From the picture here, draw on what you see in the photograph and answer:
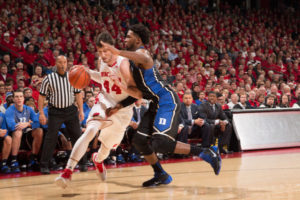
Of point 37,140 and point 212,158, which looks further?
point 37,140

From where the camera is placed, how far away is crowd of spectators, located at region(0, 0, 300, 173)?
32.4ft

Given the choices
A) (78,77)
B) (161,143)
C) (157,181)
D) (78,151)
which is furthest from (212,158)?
(78,77)

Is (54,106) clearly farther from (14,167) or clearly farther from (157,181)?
(157,181)

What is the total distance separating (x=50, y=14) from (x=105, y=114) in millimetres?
8308

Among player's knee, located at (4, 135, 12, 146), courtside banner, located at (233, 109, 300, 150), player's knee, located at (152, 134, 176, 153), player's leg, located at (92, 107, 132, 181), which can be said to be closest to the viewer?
player's knee, located at (152, 134, 176, 153)

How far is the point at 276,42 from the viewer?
17.6 metres

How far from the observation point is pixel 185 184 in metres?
4.92

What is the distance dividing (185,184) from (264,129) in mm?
4551

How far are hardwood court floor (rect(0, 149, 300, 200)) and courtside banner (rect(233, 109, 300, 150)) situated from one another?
203 centimetres

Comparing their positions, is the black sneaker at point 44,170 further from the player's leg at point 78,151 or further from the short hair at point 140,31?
the short hair at point 140,31

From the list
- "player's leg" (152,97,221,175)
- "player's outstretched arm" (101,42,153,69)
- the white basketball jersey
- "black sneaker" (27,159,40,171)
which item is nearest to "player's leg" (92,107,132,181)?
the white basketball jersey

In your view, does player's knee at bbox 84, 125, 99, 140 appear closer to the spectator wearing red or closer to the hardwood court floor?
the hardwood court floor

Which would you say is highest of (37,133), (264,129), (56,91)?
(56,91)

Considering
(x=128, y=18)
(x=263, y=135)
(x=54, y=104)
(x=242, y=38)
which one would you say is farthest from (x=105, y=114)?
(x=242, y=38)
